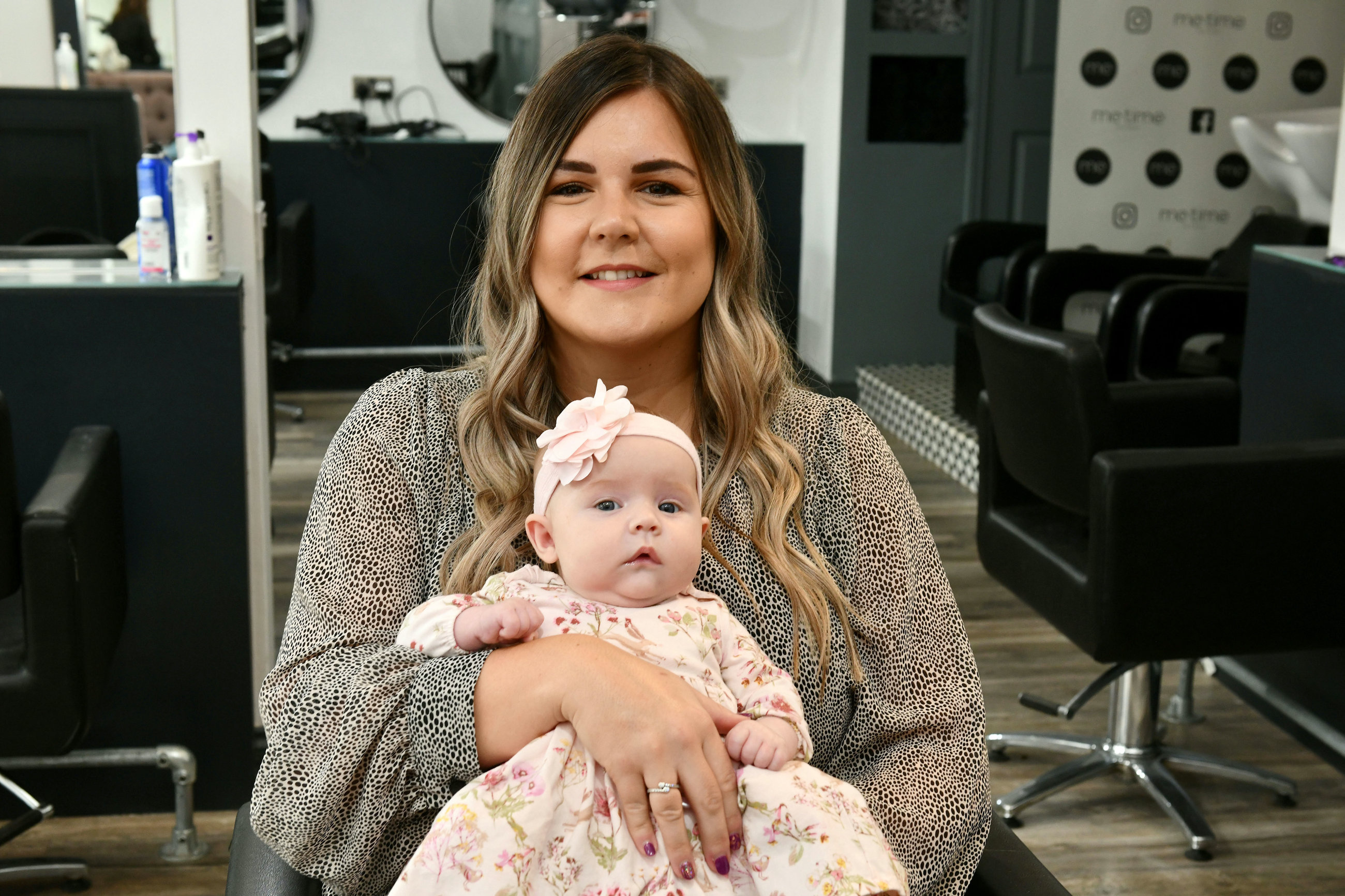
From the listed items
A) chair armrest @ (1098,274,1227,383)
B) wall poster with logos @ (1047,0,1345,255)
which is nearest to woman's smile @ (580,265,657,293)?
chair armrest @ (1098,274,1227,383)

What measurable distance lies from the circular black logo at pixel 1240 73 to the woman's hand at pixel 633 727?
5129 millimetres

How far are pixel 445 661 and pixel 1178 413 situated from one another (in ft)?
7.52

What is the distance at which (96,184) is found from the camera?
3055 mm

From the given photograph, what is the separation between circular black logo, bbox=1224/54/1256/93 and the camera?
18.4 ft

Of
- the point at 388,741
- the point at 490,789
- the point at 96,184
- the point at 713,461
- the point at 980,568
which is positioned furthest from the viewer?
the point at 980,568

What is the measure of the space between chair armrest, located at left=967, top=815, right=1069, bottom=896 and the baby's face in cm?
44

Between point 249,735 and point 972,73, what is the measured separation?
4.60 m

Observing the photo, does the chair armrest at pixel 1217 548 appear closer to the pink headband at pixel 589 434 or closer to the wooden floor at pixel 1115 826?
the wooden floor at pixel 1115 826

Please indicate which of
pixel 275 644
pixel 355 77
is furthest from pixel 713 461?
pixel 355 77

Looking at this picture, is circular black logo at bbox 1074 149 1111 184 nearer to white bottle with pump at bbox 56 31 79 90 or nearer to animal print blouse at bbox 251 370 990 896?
white bottle with pump at bbox 56 31 79 90

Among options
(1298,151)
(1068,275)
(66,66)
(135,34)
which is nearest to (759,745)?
(135,34)

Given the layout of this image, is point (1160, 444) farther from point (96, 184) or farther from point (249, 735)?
point (96, 184)

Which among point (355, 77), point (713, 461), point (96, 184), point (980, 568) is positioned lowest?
point (980, 568)

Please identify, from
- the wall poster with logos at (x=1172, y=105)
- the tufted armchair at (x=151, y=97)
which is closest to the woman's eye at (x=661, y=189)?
the tufted armchair at (x=151, y=97)
